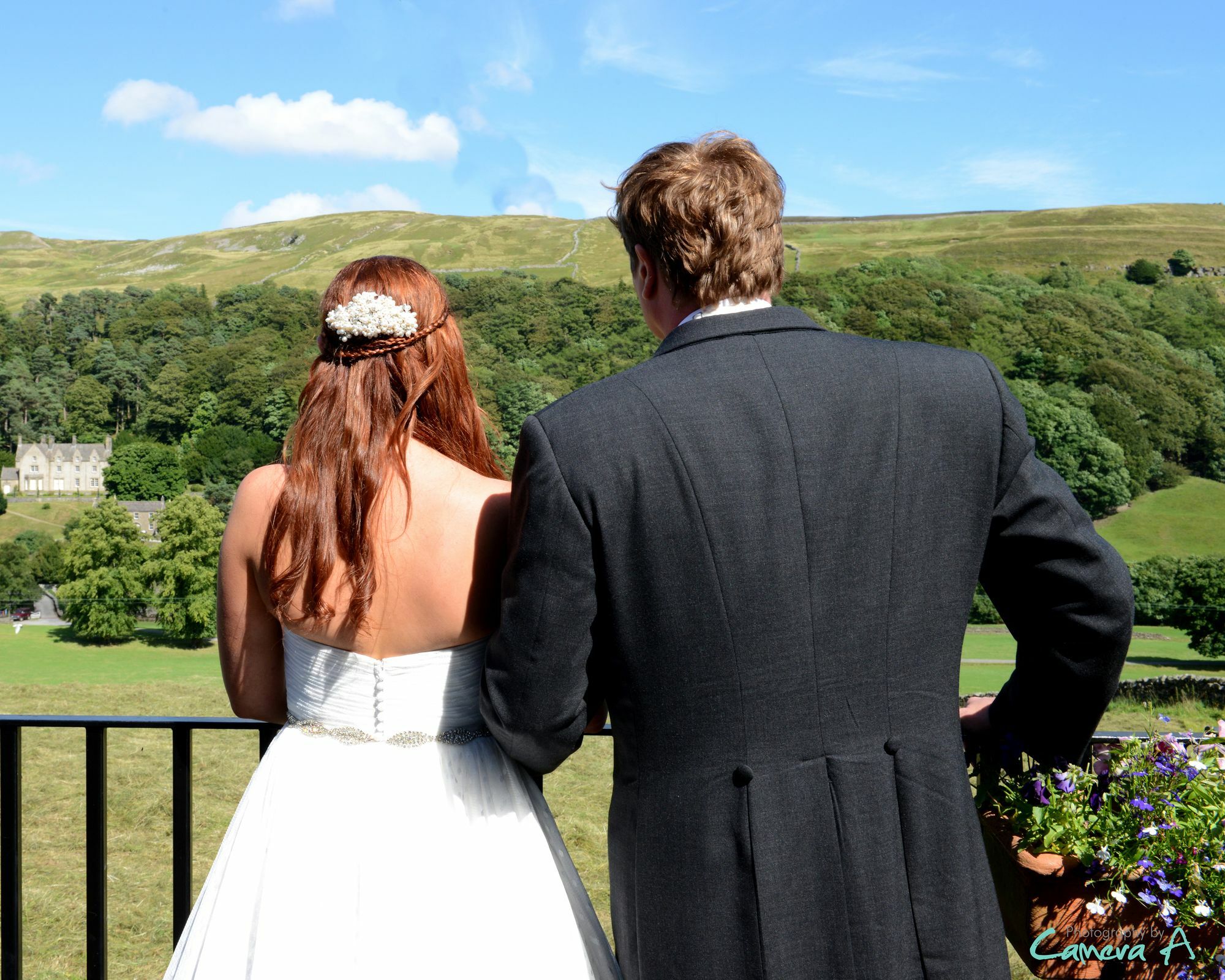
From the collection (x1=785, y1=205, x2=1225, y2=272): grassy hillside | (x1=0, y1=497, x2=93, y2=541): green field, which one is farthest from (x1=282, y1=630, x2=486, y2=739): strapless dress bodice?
(x1=785, y1=205, x2=1225, y2=272): grassy hillside

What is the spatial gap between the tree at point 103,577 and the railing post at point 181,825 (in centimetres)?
5550

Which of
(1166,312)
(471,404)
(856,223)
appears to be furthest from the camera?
(856,223)

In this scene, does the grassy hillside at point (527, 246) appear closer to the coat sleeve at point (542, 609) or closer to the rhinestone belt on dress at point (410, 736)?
the rhinestone belt on dress at point (410, 736)

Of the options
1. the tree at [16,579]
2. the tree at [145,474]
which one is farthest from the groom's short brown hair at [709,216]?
the tree at [145,474]

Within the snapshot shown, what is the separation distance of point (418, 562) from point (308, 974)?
625mm

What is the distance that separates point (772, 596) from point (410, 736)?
0.65 m

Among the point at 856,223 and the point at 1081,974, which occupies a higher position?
the point at 856,223

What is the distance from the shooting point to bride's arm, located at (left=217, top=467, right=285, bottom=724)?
1.33 metres

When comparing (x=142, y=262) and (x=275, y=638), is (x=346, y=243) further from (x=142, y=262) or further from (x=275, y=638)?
(x=275, y=638)

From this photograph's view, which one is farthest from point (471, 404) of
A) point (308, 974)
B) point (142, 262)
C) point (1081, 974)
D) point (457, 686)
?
point (142, 262)

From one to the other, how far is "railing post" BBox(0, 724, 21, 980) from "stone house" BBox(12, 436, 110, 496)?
79.3 meters

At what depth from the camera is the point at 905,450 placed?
44.0 inches

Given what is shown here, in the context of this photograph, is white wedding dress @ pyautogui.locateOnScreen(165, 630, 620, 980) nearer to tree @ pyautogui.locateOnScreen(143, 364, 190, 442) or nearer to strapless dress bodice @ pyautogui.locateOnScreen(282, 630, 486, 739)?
strapless dress bodice @ pyautogui.locateOnScreen(282, 630, 486, 739)

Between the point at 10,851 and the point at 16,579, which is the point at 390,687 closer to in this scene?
the point at 10,851
